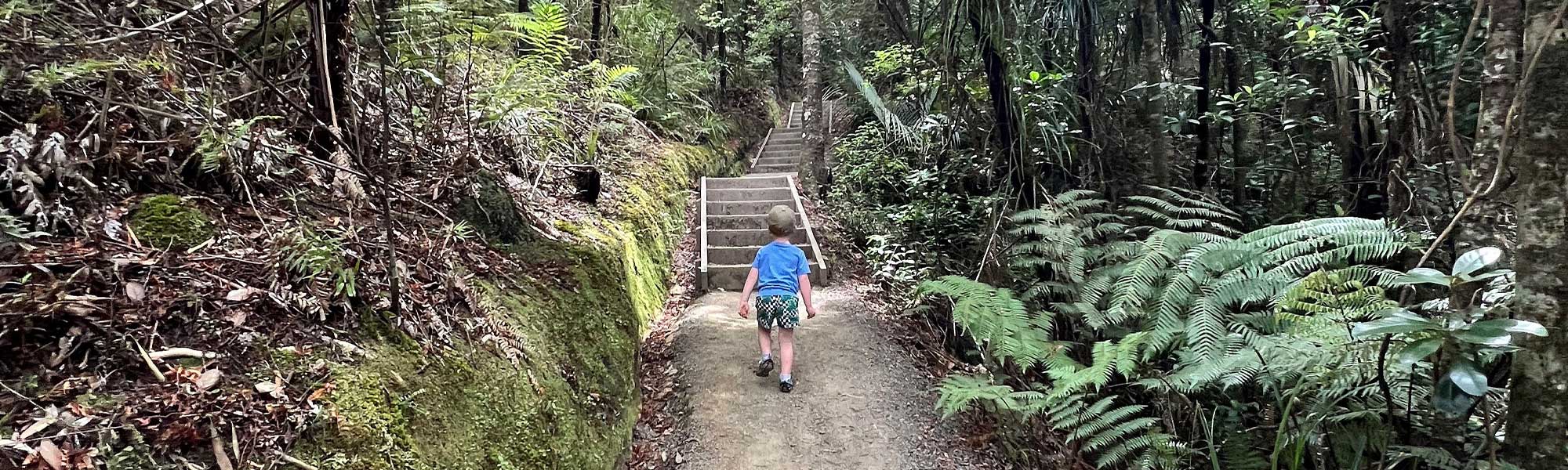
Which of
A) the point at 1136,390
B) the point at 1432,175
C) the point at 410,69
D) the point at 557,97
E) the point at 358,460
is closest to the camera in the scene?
the point at 358,460

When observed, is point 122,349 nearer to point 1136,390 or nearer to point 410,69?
point 410,69

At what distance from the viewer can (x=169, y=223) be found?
2322 millimetres

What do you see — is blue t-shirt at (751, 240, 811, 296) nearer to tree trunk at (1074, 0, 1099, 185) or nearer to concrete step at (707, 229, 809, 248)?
tree trunk at (1074, 0, 1099, 185)

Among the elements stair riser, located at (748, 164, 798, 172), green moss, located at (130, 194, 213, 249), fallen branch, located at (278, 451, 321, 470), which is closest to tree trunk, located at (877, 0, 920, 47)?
stair riser, located at (748, 164, 798, 172)

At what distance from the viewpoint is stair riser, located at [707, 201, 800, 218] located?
893 centimetres

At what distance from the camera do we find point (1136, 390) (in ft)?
13.5

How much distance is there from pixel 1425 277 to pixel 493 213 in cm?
433

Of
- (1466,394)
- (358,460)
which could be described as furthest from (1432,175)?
(358,460)

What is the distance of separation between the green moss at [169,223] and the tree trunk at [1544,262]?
15.4 feet

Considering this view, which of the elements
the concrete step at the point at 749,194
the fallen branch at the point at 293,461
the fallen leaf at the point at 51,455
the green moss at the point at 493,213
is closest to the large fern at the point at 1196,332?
the green moss at the point at 493,213

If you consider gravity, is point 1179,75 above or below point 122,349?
above

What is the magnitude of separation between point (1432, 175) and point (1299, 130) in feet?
8.81

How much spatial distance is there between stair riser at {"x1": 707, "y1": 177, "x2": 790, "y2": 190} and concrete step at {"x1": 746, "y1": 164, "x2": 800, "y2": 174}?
12.7 feet

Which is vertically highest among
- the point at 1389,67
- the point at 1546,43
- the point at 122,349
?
the point at 1389,67
